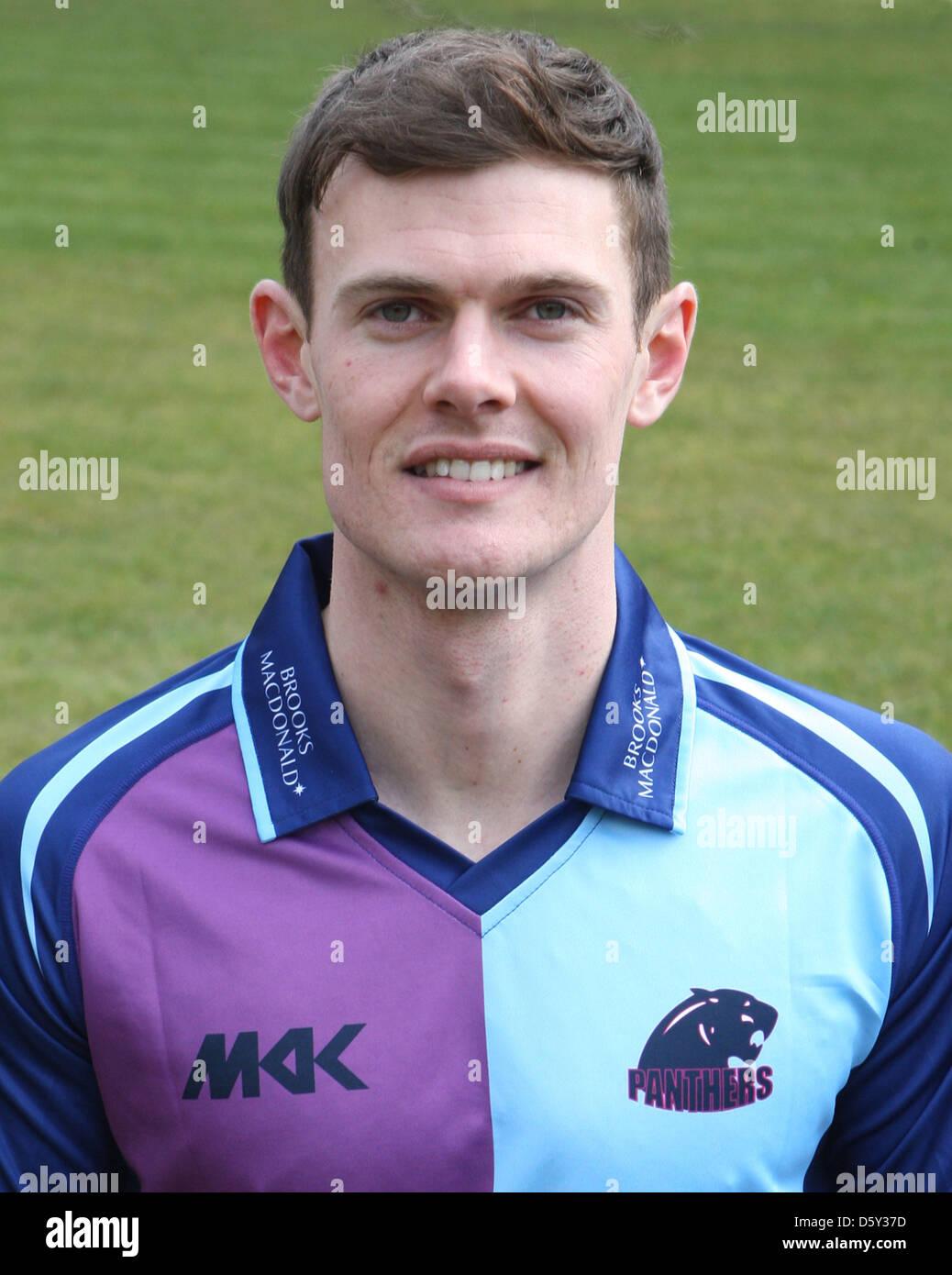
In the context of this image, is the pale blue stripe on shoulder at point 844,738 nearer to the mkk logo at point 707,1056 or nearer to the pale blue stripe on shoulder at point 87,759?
the mkk logo at point 707,1056

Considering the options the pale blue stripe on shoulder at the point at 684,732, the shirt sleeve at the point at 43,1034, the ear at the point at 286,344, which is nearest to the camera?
the shirt sleeve at the point at 43,1034

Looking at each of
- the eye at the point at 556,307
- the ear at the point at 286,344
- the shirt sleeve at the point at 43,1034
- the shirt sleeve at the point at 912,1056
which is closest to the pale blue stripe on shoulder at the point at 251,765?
the shirt sleeve at the point at 43,1034

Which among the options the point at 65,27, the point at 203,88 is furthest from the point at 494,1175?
the point at 65,27

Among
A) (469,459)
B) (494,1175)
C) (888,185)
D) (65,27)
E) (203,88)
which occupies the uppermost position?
(65,27)

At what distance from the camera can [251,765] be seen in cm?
266

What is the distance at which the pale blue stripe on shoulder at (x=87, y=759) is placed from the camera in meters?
2.57

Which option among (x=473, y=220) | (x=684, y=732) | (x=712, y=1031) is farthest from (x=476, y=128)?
(x=712, y=1031)

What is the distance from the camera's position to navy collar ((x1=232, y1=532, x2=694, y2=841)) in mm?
2605

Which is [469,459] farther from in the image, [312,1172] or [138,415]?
[138,415]

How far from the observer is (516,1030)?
249cm

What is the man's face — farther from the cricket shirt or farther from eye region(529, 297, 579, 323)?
the cricket shirt

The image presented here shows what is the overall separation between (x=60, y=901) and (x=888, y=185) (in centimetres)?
1322

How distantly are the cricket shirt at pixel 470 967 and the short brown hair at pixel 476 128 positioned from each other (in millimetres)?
680

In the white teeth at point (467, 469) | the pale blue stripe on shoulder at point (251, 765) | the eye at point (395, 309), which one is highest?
the eye at point (395, 309)
